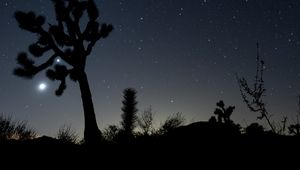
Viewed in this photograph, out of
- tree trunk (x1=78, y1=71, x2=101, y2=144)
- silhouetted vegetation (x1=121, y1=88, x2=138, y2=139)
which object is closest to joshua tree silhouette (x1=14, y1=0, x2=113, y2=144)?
tree trunk (x1=78, y1=71, x2=101, y2=144)

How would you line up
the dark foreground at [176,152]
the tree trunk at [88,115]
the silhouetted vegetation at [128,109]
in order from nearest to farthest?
the dark foreground at [176,152], the tree trunk at [88,115], the silhouetted vegetation at [128,109]

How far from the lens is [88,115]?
969cm

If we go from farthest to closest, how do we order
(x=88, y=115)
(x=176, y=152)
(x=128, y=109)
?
(x=128, y=109) → (x=88, y=115) → (x=176, y=152)

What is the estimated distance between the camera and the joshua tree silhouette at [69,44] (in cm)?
965

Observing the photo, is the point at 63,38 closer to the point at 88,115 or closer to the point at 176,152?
the point at 88,115

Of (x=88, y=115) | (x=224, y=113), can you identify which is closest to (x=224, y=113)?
(x=224, y=113)

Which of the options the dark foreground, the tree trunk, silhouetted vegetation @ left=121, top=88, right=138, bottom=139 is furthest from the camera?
silhouetted vegetation @ left=121, top=88, right=138, bottom=139

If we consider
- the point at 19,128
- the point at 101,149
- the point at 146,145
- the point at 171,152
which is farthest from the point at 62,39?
the point at 19,128

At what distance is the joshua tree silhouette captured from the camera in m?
9.65

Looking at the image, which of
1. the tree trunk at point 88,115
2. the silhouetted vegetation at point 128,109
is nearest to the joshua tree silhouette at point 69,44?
the tree trunk at point 88,115

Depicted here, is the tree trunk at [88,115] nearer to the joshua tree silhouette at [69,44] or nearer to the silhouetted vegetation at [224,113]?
the joshua tree silhouette at [69,44]

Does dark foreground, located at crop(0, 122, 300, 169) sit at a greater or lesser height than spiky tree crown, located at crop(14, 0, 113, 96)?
lesser

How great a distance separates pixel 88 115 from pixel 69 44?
250 cm

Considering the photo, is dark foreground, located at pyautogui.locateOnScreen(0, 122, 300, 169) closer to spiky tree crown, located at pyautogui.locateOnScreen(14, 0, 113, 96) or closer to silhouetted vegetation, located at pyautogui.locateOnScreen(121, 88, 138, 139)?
spiky tree crown, located at pyautogui.locateOnScreen(14, 0, 113, 96)
